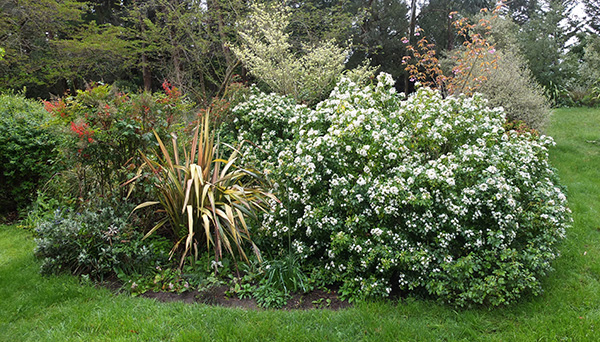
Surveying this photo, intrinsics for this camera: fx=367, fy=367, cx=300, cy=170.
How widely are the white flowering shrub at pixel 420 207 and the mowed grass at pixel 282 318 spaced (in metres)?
0.16

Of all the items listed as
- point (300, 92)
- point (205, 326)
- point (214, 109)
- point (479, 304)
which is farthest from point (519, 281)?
point (300, 92)

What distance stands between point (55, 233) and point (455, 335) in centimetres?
341

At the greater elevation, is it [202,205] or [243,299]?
[202,205]

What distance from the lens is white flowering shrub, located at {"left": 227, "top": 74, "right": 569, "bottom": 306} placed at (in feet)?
9.37

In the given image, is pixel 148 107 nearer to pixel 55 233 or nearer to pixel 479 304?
pixel 55 233

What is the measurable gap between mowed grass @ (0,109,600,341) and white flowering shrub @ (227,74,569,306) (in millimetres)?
162

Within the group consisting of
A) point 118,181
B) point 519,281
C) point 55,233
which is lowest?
point 519,281

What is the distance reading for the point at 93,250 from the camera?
337 centimetres

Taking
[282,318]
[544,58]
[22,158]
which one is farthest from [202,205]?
[544,58]

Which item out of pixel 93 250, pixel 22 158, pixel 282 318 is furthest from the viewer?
pixel 22 158

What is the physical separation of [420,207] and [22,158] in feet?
17.3

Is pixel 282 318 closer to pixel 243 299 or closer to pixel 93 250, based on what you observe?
pixel 243 299

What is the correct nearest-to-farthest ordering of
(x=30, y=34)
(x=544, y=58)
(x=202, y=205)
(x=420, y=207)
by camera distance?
(x=420, y=207), (x=202, y=205), (x=30, y=34), (x=544, y=58)

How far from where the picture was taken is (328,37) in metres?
11.4
